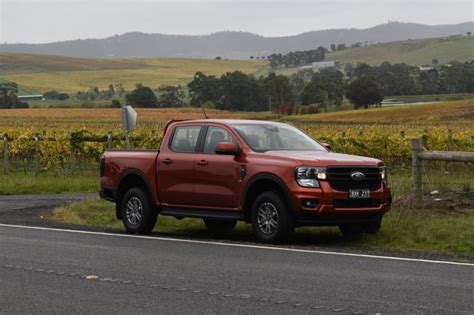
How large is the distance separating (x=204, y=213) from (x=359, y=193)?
8.24 feet

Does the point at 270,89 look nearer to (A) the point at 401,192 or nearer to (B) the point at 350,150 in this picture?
(B) the point at 350,150

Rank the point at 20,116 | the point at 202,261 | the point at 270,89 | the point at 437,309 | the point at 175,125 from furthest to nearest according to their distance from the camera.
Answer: the point at 270,89, the point at 20,116, the point at 175,125, the point at 202,261, the point at 437,309

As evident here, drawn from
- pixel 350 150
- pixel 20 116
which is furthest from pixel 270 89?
pixel 350 150

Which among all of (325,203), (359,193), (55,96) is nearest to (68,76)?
(55,96)

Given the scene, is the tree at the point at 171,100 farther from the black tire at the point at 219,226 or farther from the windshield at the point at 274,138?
the windshield at the point at 274,138

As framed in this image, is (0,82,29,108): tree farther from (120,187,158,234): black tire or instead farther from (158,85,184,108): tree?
(120,187,158,234): black tire

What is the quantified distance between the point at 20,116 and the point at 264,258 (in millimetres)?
78454

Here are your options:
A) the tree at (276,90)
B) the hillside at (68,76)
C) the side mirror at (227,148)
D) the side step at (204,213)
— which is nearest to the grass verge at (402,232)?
the side step at (204,213)

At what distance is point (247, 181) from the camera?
45.2 ft

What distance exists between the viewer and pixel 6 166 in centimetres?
3428

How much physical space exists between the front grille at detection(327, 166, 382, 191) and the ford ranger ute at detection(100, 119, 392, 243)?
14 millimetres

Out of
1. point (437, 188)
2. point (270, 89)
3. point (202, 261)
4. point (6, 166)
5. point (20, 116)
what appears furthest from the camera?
point (270, 89)

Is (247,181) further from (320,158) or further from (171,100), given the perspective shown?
(171,100)

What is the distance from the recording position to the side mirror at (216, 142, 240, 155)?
1388 cm
